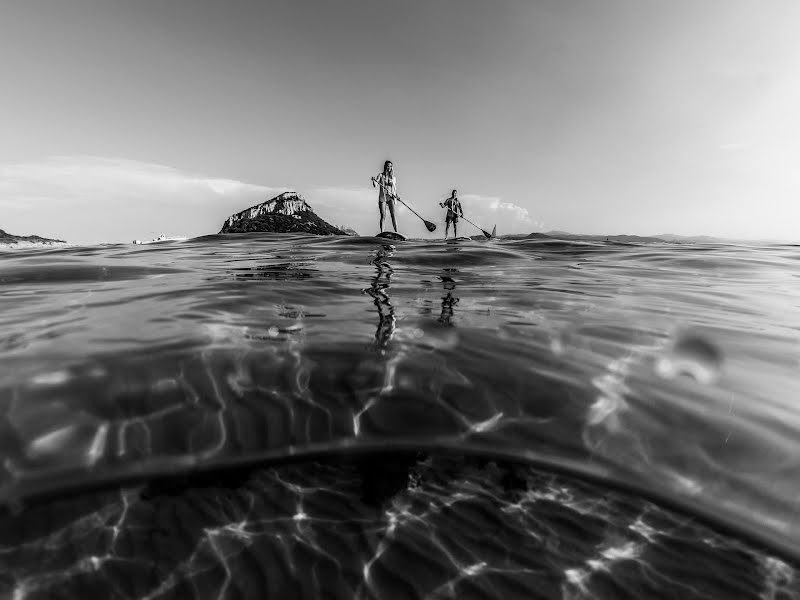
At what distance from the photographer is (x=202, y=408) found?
2340mm

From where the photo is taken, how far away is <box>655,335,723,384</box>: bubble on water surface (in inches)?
109

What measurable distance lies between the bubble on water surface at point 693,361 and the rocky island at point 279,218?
19862 millimetres

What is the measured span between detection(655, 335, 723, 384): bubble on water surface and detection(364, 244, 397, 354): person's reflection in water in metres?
2.19

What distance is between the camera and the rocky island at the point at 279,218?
21.0 metres

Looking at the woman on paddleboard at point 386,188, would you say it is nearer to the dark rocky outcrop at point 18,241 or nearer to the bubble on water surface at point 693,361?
the bubble on water surface at point 693,361

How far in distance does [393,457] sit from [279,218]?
21.7m

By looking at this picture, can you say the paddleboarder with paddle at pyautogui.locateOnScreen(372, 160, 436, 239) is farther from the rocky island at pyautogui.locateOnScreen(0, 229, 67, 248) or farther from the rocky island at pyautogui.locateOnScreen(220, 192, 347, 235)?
the rocky island at pyautogui.locateOnScreen(0, 229, 67, 248)

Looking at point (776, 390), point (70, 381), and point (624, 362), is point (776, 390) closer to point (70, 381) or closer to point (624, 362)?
point (624, 362)

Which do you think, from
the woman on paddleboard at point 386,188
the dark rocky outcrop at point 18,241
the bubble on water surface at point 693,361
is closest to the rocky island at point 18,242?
the dark rocky outcrop at point 18,241

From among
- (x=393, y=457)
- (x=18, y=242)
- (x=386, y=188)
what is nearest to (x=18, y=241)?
(x=18, y=242)

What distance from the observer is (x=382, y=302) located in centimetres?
451

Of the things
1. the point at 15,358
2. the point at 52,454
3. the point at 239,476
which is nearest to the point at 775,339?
the point at 239,476

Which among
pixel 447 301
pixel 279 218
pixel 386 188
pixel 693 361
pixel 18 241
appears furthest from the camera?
pixel 279 218

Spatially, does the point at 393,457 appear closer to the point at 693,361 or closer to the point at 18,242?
the point at 693,361
